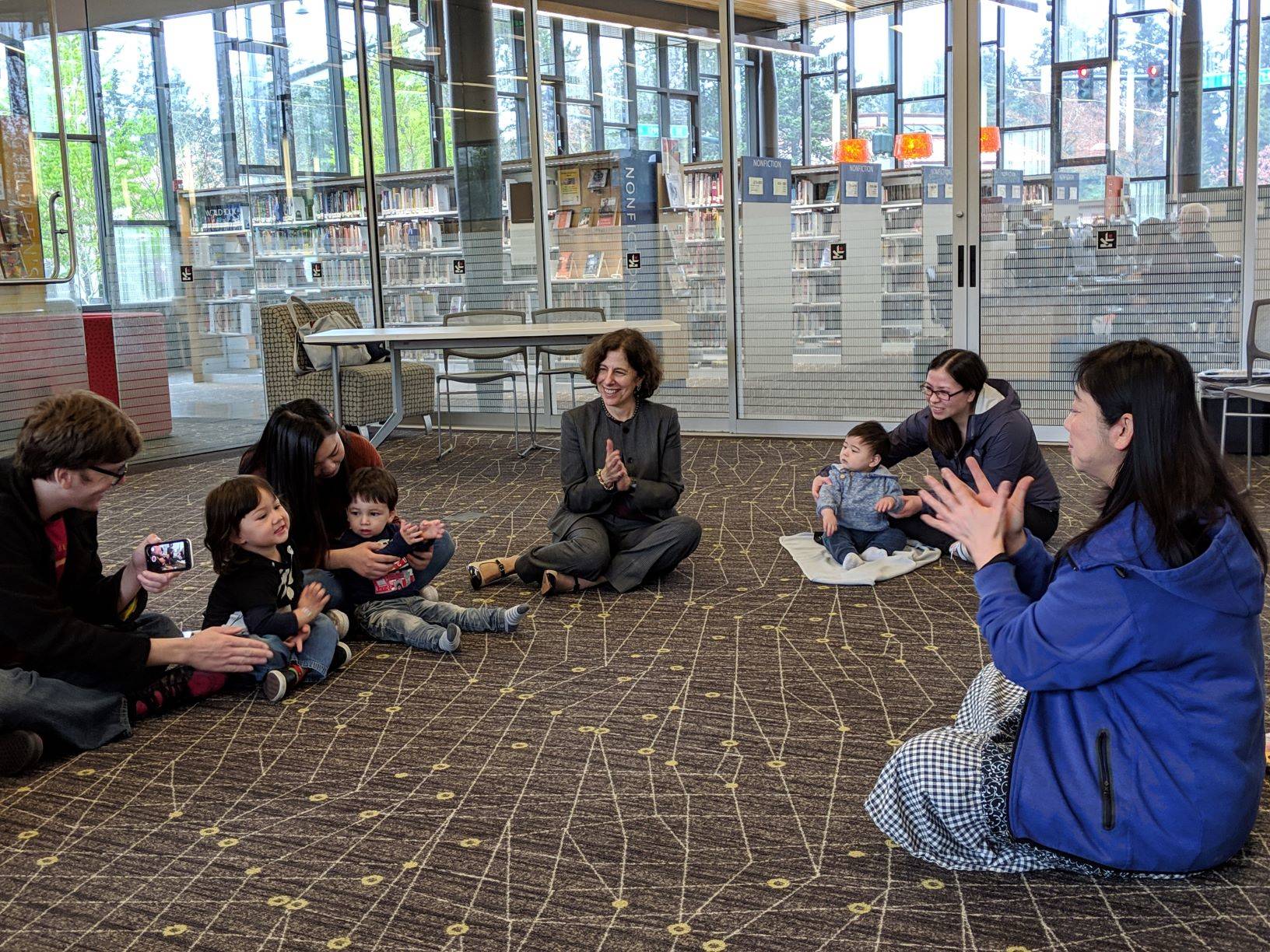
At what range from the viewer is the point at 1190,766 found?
6.83ft

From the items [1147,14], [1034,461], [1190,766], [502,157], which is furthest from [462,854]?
[502,157]

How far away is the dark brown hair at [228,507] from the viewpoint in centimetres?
337

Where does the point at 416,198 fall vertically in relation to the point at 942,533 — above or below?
above

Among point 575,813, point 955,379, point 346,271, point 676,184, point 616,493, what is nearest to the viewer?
point 575,813

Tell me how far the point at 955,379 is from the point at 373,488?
2.15 m

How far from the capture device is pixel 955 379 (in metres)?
4.53

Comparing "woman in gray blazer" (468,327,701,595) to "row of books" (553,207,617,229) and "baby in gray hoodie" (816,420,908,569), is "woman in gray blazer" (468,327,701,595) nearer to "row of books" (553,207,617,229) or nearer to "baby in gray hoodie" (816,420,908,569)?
"baby in gray hoodie" (816,420,908,569)

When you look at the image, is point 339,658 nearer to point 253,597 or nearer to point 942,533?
point 253,597

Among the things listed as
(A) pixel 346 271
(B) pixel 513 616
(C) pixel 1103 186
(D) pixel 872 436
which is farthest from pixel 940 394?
(A) pixel 346 271

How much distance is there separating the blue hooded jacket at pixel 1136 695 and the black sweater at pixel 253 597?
6.90ft

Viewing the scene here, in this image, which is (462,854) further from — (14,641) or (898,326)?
(898,326)

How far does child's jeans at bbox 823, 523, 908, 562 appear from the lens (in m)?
4.86

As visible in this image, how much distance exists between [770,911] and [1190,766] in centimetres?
77

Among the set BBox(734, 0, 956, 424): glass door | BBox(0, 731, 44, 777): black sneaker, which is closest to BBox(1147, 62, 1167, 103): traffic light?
BBox(734, 0, 956, 424): glass door
